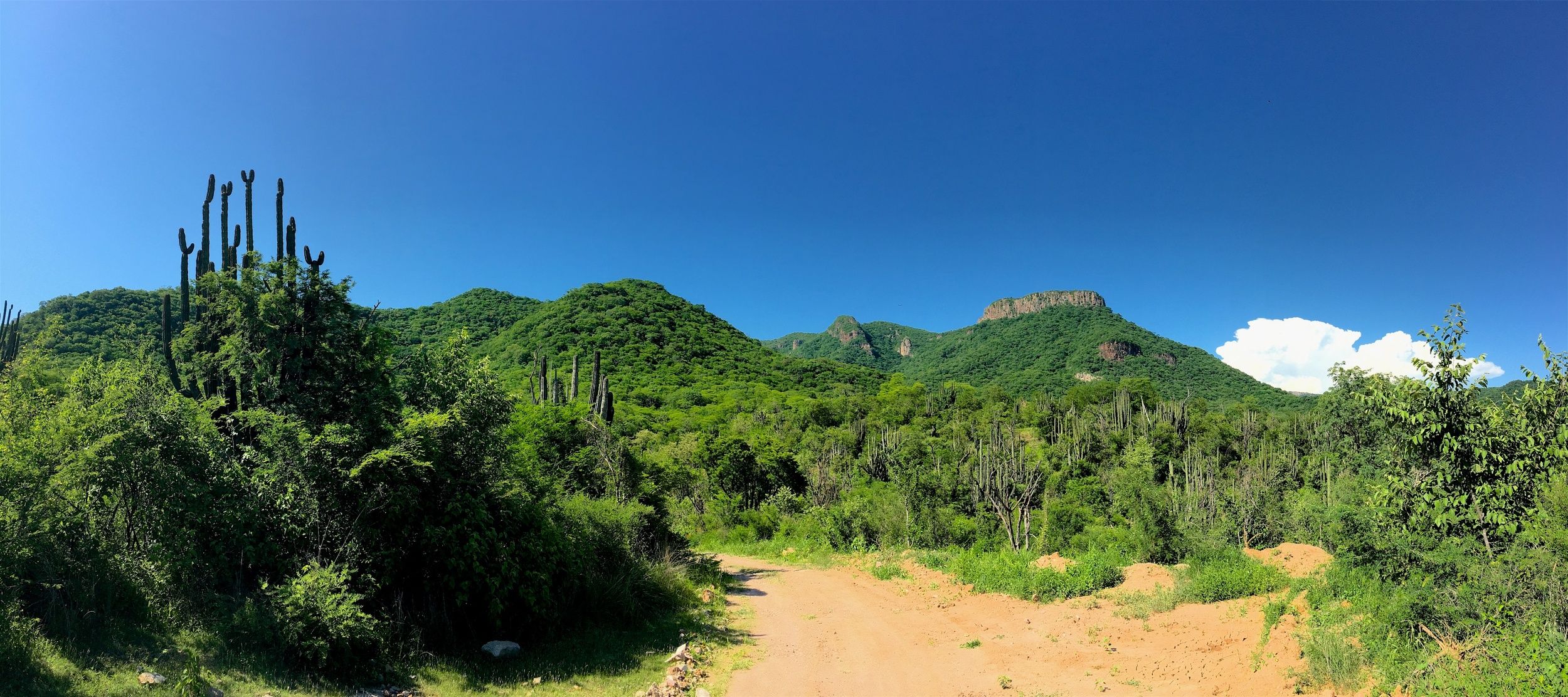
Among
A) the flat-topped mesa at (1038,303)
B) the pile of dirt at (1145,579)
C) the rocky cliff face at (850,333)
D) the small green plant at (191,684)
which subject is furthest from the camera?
the rocky cliff face at (850,333)

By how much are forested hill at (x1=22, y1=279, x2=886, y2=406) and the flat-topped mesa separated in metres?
46.5

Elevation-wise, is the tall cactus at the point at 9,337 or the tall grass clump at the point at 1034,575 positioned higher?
the tall cactus at the point at 9,337

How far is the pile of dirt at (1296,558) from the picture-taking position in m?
11.6

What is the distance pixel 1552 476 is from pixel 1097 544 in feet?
53.9

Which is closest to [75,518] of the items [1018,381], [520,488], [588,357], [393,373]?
[393,373]

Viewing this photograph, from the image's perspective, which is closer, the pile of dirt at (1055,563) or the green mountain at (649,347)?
the pile of dirt at (1055,563)

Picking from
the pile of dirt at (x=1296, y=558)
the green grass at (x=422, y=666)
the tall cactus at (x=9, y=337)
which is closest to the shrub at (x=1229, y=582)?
the pile of dirt at (x=1296, y=558)

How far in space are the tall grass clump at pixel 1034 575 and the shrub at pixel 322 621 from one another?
12396mm

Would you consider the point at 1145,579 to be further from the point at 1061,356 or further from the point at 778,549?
the point at 1061,356

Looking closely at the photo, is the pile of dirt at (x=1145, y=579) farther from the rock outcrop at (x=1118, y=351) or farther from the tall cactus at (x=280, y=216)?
the rock outcrop at (x=1118, y=351)

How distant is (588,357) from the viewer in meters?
67.5

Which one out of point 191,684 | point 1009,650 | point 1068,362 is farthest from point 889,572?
point 1068,362

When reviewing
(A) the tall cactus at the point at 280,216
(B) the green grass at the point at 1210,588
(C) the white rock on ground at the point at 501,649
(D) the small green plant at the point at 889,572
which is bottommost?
(D) the small green plant at the point at 889,572

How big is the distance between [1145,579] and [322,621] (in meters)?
14.6
